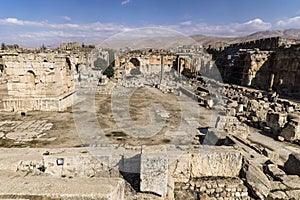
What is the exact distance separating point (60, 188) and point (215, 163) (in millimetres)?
3868

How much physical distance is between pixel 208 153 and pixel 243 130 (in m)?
4.72

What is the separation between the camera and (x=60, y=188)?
11.2 ft

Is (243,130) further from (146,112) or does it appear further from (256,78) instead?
(256,78)

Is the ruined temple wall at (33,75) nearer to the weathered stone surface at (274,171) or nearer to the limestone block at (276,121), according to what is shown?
the weathered stone surface at (274,171)

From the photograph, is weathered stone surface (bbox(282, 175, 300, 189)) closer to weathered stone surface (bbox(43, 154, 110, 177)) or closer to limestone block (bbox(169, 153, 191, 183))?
limestone block (bbox(169, 153, 191, 183))

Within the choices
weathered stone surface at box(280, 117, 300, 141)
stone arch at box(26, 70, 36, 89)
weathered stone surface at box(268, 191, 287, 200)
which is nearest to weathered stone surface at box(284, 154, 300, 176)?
weathered stone surface at box(268, 191, 287, 200)

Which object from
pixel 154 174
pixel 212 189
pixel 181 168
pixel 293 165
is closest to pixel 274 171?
pixel 293 165

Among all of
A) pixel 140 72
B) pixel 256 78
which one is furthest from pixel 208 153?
pixel 140 72

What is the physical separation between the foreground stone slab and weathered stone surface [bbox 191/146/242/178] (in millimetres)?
2475

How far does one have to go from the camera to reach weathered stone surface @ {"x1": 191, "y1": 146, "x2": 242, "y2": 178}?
5.61 metres

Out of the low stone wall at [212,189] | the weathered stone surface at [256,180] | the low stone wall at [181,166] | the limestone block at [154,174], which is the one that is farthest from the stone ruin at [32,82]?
the weathered stone surface at [256,180]

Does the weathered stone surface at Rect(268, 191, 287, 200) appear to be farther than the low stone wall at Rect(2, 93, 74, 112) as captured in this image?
No

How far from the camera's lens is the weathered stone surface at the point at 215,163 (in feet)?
18.4

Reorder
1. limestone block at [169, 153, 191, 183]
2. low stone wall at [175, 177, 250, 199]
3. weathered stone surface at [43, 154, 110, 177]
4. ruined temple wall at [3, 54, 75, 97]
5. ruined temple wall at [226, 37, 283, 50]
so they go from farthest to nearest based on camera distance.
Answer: ruined temple wall at [226, 37, 283, 50] → ruined temple wall at [3, 54, 75, 97] → weathered stone surface at [43, 154, 110, 177] → limestone block at [169, 153, 191, 183] → low stone wall at [175, 177, 250, 199]
